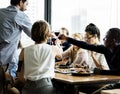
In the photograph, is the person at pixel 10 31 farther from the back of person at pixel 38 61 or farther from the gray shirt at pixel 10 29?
the back of person at pixel 38 61

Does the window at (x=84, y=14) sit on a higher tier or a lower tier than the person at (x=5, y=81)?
higher

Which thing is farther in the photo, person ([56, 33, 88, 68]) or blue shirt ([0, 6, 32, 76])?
person ([56, 33, 88, 68])

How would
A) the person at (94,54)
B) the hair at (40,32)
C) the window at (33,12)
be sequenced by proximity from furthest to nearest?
1. the window at (33,12)
2. the person at (94,54)
3. the hair at (40,32)

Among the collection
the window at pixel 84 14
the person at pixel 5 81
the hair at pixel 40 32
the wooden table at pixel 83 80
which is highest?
the window at pixel 84 14

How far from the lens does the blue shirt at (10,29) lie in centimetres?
299

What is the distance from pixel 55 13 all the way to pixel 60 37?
2468mm

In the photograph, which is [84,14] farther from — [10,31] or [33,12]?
[10,31]

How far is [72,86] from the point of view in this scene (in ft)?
7.93

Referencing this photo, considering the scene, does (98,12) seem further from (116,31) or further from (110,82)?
(110,82)

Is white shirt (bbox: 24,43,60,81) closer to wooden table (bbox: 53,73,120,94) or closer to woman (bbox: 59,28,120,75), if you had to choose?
wooden table (bbox: 53,73,120,94)

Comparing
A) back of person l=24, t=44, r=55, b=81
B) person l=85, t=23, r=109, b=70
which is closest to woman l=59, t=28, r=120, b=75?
person l=85, t=23, r=109, b=70

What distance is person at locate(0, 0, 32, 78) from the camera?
2986 millimetres

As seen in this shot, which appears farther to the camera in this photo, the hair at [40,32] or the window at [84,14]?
the window at [84,14]

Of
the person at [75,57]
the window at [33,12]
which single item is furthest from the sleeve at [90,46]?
the window at [33,12]
